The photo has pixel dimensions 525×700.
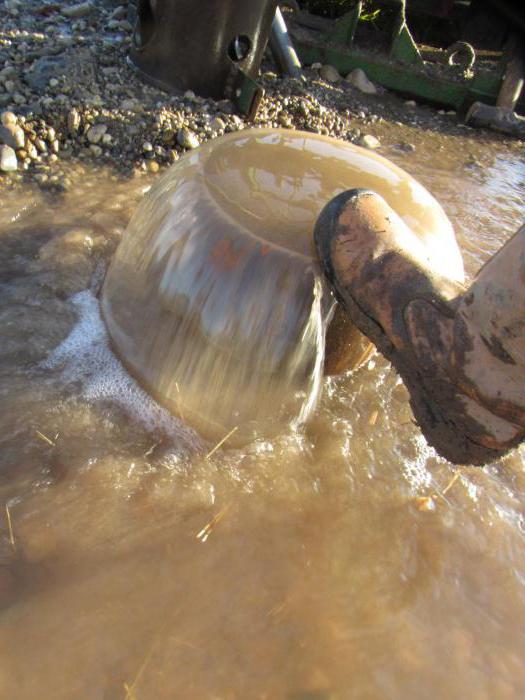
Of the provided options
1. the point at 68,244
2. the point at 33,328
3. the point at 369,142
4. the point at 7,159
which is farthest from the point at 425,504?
the point at 369,142

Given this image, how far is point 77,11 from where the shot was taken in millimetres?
5582

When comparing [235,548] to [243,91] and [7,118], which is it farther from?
[243,91]

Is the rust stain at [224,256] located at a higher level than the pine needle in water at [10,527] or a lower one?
higher

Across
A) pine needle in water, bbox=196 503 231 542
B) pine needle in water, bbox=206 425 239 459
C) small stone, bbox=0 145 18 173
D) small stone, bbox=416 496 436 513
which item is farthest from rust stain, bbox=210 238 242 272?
small stone, bbox=0 145 18 173

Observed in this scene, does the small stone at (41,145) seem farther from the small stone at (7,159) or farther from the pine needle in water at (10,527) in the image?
the pine needle in water at (10,527)

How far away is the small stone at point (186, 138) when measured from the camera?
4.04 m

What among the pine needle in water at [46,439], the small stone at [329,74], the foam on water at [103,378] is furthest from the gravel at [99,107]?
the pine needle in water at [46,439]

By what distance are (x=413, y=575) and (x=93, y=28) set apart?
17.6 ft

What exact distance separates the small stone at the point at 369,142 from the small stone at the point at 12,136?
Answer: 9.04ft

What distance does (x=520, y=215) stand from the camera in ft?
15.6

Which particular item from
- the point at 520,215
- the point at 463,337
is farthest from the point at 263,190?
the point at 520,215

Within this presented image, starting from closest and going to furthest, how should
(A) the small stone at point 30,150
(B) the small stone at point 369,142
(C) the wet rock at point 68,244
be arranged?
(C) the wet rock at point 68,244 → (A) the small stone at point 30,150 → (B) the small stone at point 369,142

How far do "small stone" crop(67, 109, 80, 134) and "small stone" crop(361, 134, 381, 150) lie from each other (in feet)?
7.81

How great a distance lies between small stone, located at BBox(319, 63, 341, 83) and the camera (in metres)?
6.10
